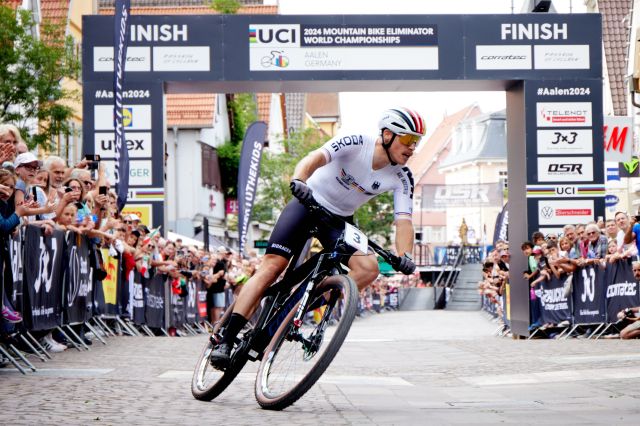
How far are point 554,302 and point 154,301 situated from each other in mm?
7096

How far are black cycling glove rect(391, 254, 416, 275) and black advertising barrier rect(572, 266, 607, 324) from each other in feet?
41.0

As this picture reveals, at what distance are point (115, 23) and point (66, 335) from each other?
338 inches

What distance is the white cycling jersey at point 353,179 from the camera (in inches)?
327

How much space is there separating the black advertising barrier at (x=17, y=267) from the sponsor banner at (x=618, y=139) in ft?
71.8

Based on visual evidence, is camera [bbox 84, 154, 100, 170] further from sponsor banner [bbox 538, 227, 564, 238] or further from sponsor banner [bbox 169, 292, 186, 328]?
sponsor banner [bbox 538, 227, 564, 238]

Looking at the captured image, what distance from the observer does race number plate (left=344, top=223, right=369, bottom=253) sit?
7.64 metres

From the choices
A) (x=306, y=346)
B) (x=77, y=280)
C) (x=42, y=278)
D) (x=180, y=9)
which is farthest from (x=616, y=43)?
(x=306, y=346)

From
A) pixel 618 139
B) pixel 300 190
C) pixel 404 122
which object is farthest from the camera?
Result: pixel 618 139

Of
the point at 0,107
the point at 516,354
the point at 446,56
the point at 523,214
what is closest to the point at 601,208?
the point at 523,214

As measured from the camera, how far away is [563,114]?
23.5 meters

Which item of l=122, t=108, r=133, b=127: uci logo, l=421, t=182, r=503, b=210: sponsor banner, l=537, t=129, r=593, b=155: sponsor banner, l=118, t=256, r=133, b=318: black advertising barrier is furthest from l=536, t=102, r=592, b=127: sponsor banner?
l=421, t=182, r=503, b=210: sponsor banner

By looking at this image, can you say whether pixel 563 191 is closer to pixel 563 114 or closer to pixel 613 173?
pixel 563 114

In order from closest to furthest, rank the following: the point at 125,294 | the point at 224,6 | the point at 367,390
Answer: the point at 367,390 → the point at 125,294 → the point at 224,6

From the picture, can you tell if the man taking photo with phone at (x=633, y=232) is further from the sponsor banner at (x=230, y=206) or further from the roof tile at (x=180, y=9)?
the sponsor banner at (x=230, y=206)
